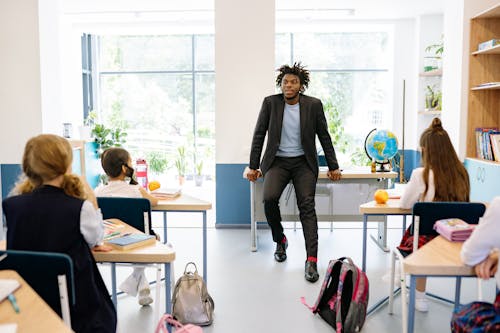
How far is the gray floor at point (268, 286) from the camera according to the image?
10.4 ft

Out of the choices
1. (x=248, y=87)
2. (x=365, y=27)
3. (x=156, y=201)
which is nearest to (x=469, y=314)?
(x=156, y=201)

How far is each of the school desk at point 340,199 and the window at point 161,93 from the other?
4580mm

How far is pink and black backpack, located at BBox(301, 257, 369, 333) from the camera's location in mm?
2963

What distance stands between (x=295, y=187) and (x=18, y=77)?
3.49 meters

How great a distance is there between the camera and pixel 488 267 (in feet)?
6.30

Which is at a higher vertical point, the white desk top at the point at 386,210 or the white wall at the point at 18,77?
the white wall at the point at 18,77

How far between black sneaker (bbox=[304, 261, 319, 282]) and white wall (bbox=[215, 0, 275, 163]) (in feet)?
6.72

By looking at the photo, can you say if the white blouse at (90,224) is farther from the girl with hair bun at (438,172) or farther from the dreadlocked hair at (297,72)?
the dreadlocked hair at (297,72)

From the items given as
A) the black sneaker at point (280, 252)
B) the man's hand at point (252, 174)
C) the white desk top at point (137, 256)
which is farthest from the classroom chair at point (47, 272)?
the black sneaker at point (280, 252)

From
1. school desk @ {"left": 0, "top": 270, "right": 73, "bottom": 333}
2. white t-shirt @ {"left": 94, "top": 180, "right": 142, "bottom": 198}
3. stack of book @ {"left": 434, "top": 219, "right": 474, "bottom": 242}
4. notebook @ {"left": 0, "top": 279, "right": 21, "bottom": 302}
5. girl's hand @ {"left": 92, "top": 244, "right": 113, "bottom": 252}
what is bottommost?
girl's hand @ {"left": 92, "top": 244, "right": 113, "bottom": 252}

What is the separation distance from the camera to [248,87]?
5.55 metres

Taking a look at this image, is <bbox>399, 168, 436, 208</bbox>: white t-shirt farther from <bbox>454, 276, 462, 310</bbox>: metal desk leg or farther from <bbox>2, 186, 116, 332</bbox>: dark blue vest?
<bbox>2, 186, 116, 332</bbox>: dark blue vest

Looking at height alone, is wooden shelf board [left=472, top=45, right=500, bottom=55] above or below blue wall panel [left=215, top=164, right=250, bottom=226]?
above

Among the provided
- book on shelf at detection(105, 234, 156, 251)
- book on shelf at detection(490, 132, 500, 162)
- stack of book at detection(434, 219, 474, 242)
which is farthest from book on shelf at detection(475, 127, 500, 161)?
book on shelf at detection(105, 234, 156, 251)
